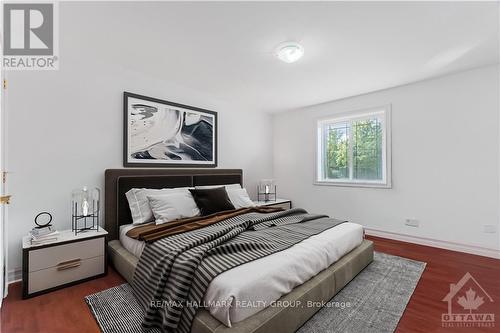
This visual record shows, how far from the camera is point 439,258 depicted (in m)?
2.73

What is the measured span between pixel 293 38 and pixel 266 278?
6.86 feet

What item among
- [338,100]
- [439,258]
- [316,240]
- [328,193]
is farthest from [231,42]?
[439,258]

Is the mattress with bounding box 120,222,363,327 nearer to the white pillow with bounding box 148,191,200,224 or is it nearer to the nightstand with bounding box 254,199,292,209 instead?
the white pillow with bounding box 148,191,200,224

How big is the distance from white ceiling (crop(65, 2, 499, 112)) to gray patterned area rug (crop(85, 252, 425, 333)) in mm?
2323

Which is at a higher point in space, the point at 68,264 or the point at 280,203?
the point at 280,203

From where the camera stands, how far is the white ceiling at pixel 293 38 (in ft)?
6.00

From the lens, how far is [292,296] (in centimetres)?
149

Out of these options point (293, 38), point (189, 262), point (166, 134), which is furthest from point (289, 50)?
point (189, 262)

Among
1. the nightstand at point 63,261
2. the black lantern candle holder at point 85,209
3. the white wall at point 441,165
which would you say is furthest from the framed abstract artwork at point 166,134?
the white wall at point 441,165

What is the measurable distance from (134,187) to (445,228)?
13.5 feet

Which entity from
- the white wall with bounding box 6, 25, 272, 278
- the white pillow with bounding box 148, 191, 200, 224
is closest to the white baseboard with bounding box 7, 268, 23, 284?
the white wall with bounding box 6, 25, 272, 278

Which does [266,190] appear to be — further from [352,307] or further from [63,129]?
Result: [63,129]

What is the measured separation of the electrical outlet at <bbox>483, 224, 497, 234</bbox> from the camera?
2.76 meters

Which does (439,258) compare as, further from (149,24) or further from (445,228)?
(149,24)
